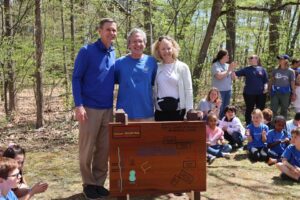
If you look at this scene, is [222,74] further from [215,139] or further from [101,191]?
[101,191]

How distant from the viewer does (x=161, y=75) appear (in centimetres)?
436

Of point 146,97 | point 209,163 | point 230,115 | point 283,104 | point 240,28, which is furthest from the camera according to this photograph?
point 240,28

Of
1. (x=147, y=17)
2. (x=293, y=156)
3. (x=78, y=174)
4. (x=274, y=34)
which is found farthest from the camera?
(x=274, y=34)

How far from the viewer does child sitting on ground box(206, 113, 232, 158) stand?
6613 mm

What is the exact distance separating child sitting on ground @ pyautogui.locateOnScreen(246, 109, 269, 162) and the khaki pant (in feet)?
9.40

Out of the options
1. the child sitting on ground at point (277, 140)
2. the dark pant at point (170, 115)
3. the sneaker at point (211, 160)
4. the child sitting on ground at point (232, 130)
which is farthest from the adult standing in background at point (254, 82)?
the dark pant at point (170, 115)

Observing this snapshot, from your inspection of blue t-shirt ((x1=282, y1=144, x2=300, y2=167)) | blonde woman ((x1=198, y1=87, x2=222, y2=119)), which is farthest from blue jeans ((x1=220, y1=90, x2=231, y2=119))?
blue t-shirt ((x1=282, y1=144, x2=300, y2=167))

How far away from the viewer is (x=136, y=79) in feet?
13.9

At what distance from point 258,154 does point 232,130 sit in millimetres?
906

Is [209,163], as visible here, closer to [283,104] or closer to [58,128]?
[283,104]

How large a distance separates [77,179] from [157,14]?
6.48 metres

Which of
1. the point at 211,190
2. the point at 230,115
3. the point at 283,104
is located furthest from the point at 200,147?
the point at 283,104

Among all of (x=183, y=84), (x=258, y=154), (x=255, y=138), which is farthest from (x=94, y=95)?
(x=255, y=138)

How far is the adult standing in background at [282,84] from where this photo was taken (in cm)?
854
